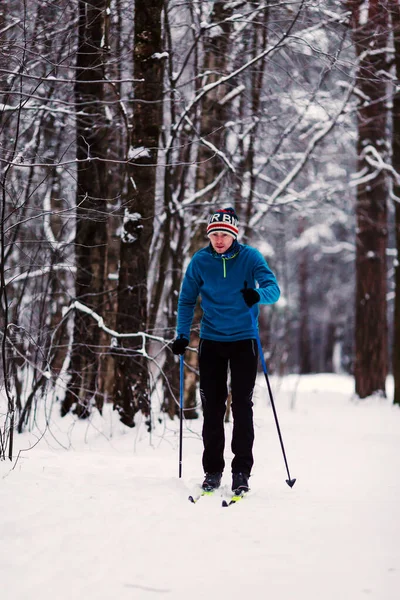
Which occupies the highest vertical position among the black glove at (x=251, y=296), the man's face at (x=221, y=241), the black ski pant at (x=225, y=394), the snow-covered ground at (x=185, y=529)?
the man's face at (x=221, y=241)

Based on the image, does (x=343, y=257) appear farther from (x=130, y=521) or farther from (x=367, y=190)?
(x=130, y=521)

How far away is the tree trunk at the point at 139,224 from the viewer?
6.76 metres

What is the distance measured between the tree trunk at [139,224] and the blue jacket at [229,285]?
2.09 metres

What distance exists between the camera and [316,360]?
1597 inches

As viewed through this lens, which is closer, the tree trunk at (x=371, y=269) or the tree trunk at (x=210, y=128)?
the tree trunk at (x=210, y=128)

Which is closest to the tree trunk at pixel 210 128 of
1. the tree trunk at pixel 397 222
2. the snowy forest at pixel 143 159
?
the snowy forest at pixel 143 159

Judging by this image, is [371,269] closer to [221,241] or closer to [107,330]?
[107,330]

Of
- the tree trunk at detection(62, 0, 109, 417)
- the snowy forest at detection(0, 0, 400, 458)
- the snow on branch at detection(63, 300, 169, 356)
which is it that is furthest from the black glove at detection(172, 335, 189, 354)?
the tree trunk at detection(62, 0, 109, 417)

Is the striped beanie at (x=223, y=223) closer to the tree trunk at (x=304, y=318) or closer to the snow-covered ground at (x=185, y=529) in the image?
the snow-covered ground at (x=185, y=529)

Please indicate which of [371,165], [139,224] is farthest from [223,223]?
[371,165]

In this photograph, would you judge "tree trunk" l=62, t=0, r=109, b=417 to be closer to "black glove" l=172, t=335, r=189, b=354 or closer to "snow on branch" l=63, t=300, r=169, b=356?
"snow on branch" l=63, t=300, r=169, b=356

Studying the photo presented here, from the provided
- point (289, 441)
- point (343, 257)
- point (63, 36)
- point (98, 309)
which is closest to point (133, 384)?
point (98, 309)

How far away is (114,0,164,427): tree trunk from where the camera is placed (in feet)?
22.2

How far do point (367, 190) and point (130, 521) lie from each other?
956 cm
